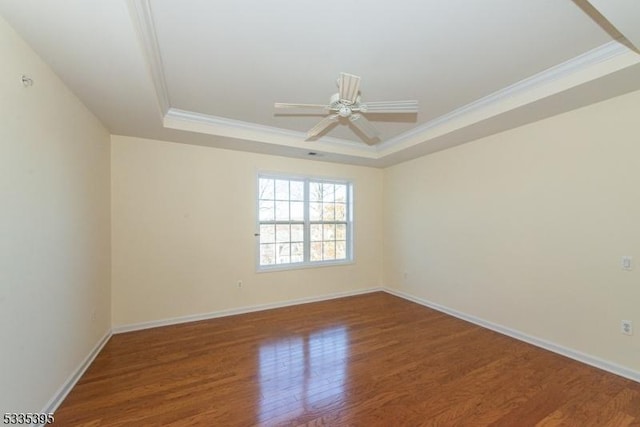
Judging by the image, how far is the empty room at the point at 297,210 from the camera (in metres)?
1.79

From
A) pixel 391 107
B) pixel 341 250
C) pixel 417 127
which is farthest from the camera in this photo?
pixel 341 250

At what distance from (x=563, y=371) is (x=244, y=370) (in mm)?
2907

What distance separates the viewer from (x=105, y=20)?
5.10 feet

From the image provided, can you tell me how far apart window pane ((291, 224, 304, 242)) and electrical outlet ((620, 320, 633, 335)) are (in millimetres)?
3783

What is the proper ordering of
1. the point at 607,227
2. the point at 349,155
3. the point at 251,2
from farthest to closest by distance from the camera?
the point at 349,155 < the point at 607,227 < the point at 251,2

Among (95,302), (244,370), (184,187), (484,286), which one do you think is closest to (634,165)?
(484,286)

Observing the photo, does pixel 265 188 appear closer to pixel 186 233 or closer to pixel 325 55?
pixel 186 233

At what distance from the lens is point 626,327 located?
8.00ft

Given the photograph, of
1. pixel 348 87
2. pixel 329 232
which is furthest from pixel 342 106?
pixel 329 232

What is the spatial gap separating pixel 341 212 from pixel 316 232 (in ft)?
2.13

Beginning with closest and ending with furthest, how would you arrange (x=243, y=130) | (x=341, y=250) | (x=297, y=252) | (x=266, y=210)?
(x=243, y=130) → (x=266, y=210) → (x=297, y=252) → (x=341, y=250)

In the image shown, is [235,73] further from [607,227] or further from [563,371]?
[563,371]

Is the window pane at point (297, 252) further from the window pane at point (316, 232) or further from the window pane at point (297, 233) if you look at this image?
the window pane at point (316, 232)

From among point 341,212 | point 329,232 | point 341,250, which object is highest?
point 341,212
